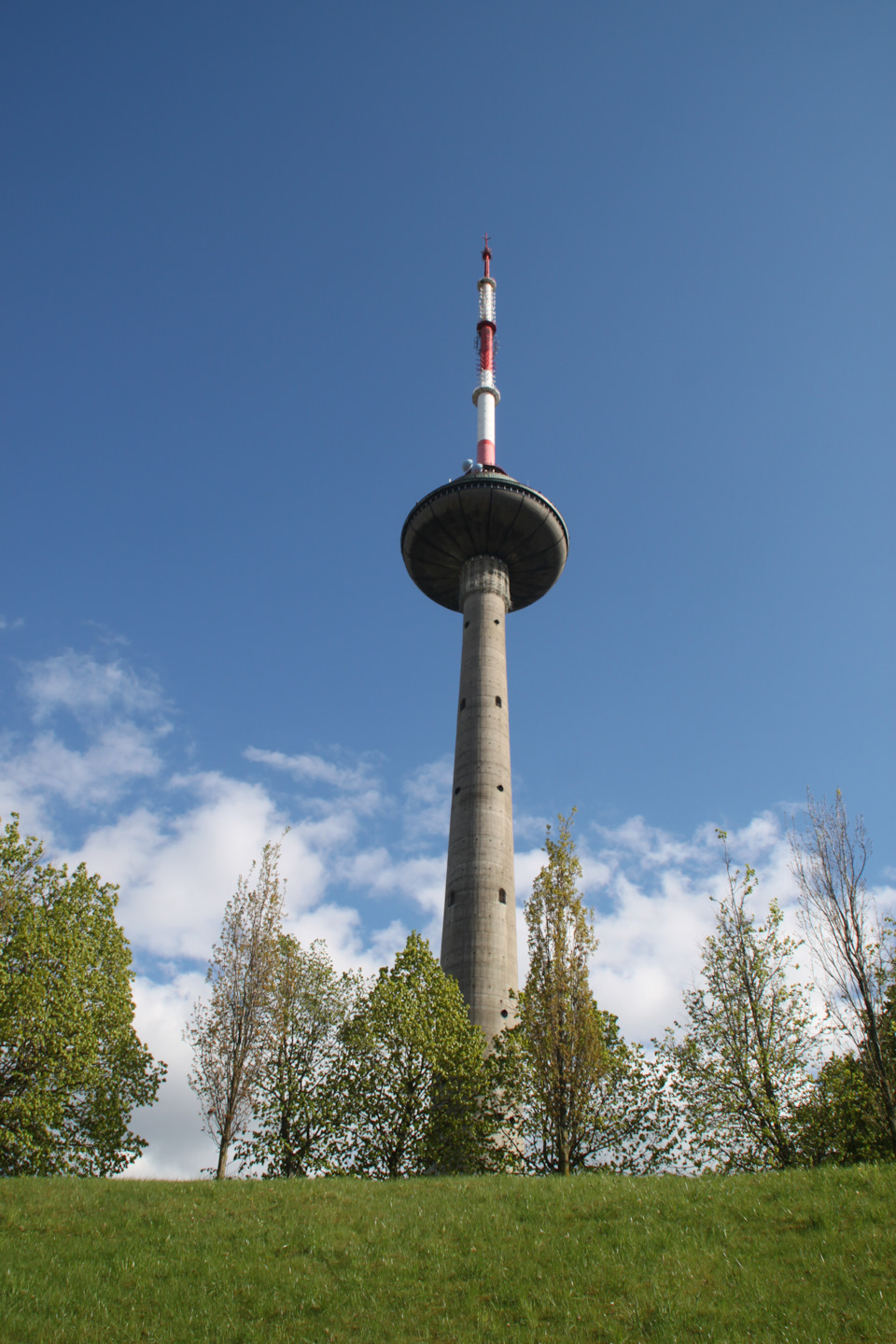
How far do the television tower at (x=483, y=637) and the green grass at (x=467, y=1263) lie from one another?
1727cm

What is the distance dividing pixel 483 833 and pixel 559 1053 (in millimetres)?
14254

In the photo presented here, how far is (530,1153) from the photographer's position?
77.2ft

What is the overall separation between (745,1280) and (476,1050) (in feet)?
47.4

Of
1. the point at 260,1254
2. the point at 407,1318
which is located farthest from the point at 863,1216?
the point at 260,1254

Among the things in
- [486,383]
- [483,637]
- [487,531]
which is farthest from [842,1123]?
[486,383]

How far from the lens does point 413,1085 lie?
24.1 meters

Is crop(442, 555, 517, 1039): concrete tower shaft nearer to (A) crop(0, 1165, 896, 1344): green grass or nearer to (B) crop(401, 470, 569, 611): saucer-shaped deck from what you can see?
(B) crop(401, 470, 569, 611): saucer-shaped deck

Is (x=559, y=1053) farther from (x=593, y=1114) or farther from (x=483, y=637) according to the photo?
(x=483, y=637)

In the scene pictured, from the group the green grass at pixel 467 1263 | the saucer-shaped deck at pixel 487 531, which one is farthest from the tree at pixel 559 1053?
the saucer-shaped deck at pixel 487 531

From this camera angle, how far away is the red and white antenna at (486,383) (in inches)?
2048

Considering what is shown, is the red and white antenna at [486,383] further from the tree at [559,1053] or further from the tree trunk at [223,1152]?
the tree trunk at [223,1152]

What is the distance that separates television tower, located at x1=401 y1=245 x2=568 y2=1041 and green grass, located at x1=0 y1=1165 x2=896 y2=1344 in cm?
1727

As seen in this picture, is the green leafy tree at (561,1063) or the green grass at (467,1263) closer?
the green grass at (467,1263)

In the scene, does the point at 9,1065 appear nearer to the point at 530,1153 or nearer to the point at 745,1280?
the point at 530,1153
